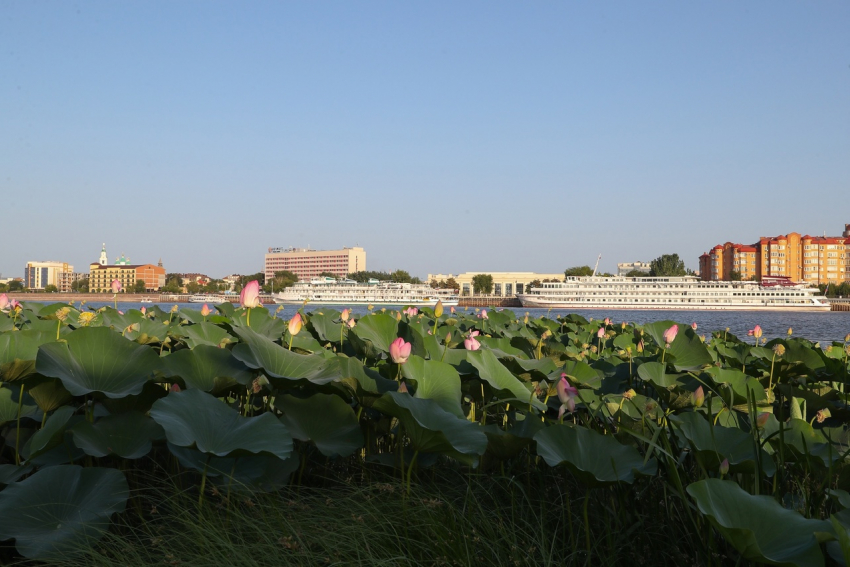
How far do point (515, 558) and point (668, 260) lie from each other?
330ft

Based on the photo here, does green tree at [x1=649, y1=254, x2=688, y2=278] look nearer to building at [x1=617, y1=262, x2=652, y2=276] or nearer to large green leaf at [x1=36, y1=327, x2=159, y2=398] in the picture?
building at [x1=617, y1=262, x2=652, y2=276]

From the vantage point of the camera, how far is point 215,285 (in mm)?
110500

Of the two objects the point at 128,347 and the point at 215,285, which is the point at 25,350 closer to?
the point at 128,347

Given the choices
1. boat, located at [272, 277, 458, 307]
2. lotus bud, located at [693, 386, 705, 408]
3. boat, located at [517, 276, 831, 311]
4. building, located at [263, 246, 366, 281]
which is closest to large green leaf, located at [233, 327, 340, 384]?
lotus bud, located at [693, 386, 705, 408]

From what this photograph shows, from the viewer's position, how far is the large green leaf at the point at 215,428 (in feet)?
5.15

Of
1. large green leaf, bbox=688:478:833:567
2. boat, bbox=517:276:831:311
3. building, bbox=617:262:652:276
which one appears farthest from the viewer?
building, bbox=617:262:652:276

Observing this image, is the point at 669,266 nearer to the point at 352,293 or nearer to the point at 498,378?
the point at 352,293

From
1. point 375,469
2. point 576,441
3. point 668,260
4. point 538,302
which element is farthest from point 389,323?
point 668,260

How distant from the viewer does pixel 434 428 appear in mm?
1656

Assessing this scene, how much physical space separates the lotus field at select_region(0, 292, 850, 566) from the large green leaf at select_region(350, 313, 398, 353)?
1.0 inches

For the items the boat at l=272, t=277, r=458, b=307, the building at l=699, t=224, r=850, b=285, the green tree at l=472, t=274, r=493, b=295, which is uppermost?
the building at l=699, t=224, r=850, b=285

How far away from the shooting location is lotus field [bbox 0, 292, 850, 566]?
5.01 ft

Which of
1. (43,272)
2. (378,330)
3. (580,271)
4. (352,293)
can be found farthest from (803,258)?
(43,272)

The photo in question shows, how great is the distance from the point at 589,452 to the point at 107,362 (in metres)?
1.37
